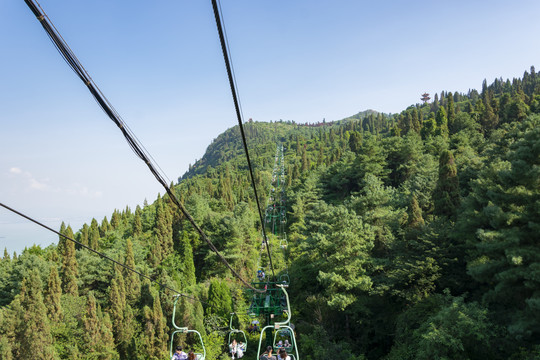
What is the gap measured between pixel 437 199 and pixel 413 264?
8.66 meters

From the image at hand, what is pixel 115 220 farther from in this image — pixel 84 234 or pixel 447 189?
pixel 447 189

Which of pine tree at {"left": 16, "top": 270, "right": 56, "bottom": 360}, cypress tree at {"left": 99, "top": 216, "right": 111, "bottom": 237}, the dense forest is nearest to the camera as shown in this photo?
the dense forest

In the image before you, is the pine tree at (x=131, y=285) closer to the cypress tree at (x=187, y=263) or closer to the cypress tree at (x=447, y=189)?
the cypress tree at (x=187, y=263)

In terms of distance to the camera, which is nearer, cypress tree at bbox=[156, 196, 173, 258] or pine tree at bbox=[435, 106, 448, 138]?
cypress tree at bbox=[156, 196, 173, 258]

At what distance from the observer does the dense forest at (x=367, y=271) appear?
13.7m

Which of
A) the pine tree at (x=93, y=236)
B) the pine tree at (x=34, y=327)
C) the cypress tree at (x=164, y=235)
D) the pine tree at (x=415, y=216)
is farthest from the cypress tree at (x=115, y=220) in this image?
the pine tree at (x=415, y=216)

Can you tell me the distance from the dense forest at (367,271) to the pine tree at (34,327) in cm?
11

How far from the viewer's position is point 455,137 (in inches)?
1767

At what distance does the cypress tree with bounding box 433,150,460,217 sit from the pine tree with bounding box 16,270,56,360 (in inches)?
1318

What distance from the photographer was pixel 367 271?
22.9m

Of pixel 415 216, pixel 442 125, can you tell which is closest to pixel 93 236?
pixel 415 216

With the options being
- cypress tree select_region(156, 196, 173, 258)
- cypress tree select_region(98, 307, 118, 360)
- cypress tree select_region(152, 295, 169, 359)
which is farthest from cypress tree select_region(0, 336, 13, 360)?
cypress tree select_region(156, 196, 173, 258)

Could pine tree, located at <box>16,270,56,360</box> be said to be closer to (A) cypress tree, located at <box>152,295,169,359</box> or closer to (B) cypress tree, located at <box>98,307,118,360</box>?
(B) cypress tree, located at <box>98,307,118,360</box>

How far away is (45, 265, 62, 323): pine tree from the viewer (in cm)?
2967
